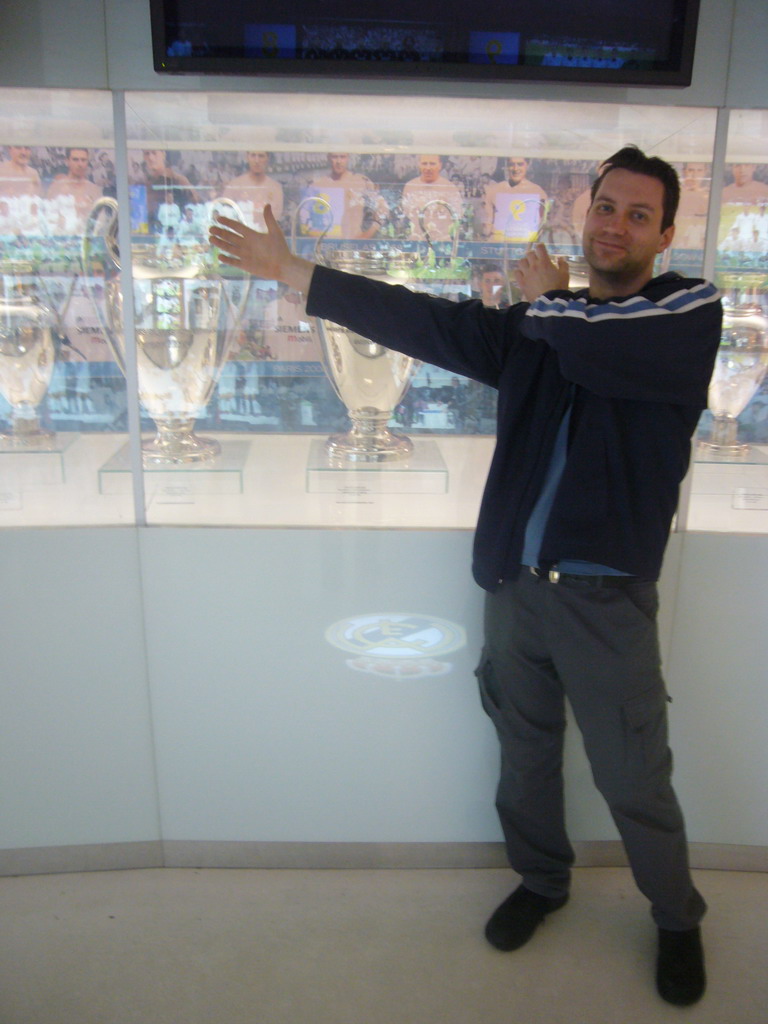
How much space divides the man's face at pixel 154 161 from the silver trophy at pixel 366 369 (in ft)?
0.79

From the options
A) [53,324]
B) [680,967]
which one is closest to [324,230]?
[53,324]

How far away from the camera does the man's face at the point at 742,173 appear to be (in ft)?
4.87

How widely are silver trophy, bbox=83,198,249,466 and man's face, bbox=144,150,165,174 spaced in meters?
0.09

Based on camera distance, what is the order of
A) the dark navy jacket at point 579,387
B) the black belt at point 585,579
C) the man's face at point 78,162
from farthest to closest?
the man's face at point 78,162
the black belt at point 585,579
the dark navy jacket at point 579,387

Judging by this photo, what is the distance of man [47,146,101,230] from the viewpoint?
56.4 inches

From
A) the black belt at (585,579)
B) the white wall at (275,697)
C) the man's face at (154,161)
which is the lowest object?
the white wall at (275,697)

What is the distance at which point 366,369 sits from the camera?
1.55 meters

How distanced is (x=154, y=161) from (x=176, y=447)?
496mm

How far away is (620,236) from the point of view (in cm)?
126

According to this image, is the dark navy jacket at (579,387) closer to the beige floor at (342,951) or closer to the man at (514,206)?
the man at (514,206)

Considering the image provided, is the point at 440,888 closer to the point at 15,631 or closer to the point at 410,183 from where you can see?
the point at 15,631

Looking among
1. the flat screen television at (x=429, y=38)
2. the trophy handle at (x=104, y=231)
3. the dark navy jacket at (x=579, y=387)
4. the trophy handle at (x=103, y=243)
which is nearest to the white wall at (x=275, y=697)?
the dark navy jacket at (x=579, y=387)

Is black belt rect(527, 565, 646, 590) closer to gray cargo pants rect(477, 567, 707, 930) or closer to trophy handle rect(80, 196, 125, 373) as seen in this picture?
gray cargo pants rect(477, 567, 707, 930)

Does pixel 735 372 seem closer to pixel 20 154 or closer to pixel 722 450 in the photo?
pixel 722 450
